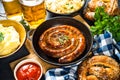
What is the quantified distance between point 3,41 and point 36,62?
0.20m

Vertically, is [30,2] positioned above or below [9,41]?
above

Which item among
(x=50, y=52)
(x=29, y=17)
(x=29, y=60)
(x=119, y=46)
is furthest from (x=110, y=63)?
(x=29, y=17)

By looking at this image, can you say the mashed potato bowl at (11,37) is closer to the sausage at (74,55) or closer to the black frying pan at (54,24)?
the black frying pan at (54,24)

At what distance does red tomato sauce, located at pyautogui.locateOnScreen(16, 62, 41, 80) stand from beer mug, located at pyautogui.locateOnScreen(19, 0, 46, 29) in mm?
285

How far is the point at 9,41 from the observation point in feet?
4.66

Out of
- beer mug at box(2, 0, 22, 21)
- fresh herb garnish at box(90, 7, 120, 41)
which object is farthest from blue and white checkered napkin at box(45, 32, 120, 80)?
beer mug at box(2, 0, 22, 21)

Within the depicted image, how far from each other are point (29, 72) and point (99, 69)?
13.5 inches

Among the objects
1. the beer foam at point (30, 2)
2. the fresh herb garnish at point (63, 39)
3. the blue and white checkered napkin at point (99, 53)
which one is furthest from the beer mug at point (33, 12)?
the blue and white checkered napkin at point (99, 53)

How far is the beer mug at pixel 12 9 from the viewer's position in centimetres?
156

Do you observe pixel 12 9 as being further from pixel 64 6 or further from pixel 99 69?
pixel 99 69

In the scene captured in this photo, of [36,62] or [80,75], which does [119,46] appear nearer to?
[80,75]

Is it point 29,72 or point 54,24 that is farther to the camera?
point 54,24

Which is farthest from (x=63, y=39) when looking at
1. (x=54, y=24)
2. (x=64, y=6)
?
(x=64, y=6)

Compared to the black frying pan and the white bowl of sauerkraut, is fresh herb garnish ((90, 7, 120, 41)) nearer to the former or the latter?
the black frying pan
